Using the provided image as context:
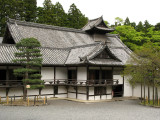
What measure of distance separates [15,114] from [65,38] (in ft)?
63.9

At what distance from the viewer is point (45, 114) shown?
608 inches

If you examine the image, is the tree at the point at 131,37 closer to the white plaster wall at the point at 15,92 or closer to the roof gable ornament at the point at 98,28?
the roof gable ornament at the point at 98,28

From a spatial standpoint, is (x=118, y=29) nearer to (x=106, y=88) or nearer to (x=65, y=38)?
(x=65, y=38)

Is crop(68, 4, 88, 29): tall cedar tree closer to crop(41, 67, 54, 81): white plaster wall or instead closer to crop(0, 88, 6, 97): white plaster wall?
crop(41, 67, 54, 81): white plaster wall

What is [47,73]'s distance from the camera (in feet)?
80.7

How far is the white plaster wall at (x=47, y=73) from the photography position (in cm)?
2425

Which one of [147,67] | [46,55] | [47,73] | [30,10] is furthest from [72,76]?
[30,10]

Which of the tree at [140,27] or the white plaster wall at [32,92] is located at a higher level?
the tree at [140,27]

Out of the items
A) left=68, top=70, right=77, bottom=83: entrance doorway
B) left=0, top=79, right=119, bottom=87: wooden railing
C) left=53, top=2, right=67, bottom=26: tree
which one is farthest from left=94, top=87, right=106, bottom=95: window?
left=53, top=2, right=67, bottom=26: tree

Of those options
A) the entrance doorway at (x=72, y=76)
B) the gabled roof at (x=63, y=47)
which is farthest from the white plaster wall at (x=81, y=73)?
the gabled roof at (x=63, y=47)

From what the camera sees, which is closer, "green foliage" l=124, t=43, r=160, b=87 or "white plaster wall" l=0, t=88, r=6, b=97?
"green foliage" l=124, t=43, r=160, b=87

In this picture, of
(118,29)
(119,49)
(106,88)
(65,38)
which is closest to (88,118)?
(106,88)

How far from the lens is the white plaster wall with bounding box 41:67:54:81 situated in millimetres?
24247

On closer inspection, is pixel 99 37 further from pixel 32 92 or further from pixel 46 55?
pixel 32 92
